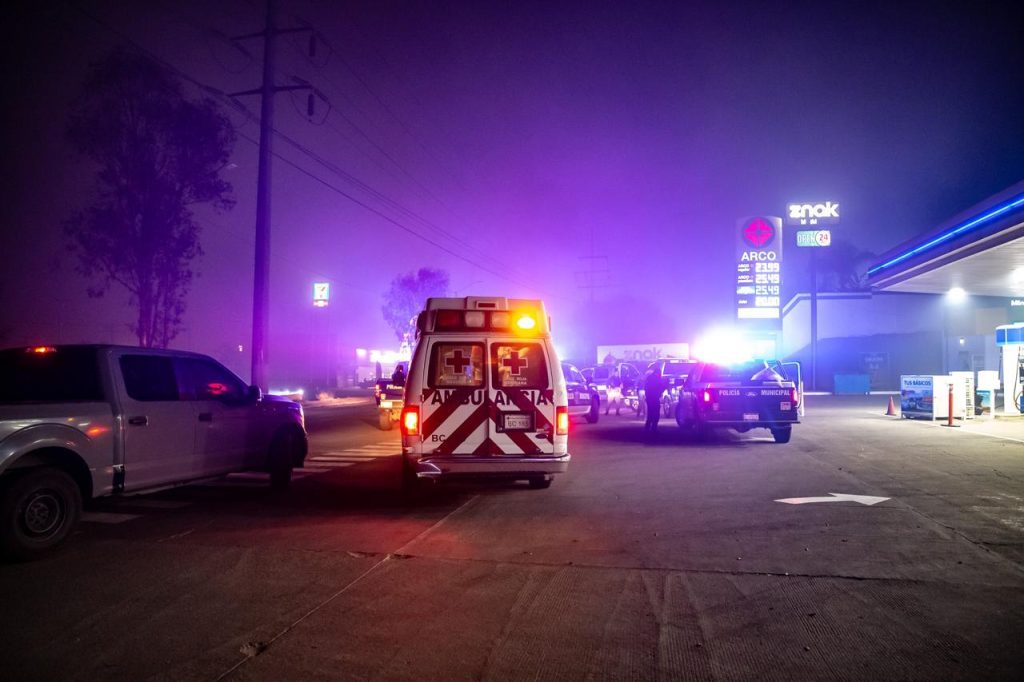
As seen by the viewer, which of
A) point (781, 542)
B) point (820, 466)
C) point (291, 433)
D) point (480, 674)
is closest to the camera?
point (480, 674)

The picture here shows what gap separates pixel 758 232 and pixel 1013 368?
21.1m

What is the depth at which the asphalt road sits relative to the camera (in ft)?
13.5

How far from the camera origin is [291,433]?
34.2ft

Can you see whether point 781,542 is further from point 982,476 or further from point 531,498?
point 982,476

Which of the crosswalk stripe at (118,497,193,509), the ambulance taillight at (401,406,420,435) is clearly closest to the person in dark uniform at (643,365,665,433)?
the ambulance taillight at (401,406,420,435)

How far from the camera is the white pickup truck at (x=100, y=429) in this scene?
20.6 ft

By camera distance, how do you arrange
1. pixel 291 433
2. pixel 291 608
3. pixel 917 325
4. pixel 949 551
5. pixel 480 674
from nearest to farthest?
pixel 480 674 → pixel 291 608 → pixel 949 551 → pixel 291 433 → pixel 917 325

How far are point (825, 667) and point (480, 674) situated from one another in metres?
2.01

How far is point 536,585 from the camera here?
5500 mm

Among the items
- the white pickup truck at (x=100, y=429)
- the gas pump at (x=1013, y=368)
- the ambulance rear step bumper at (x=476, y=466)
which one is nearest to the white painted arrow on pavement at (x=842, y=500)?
the ambulance rear step bumper at (x=476, y=466)

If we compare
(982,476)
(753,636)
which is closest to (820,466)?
(982,476)

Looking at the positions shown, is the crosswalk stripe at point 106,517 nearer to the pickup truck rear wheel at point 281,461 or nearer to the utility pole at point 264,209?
the pickup truck rear wheel at point 281,461

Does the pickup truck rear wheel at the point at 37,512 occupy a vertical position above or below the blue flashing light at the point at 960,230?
below

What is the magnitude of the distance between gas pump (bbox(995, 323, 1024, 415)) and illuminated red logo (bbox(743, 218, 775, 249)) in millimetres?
19607
